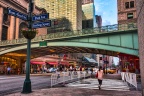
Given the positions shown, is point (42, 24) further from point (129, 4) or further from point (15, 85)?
point (129, 4)

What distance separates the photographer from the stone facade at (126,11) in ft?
159

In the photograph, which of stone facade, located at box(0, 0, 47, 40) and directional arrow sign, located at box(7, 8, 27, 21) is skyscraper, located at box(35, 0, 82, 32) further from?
directional arrow sign, located at box(7, 8, 27, 21)

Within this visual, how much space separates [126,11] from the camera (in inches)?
1935

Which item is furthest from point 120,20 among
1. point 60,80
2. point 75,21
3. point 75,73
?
point 75,21

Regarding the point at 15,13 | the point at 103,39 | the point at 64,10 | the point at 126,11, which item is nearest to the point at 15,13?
the point at 15,13

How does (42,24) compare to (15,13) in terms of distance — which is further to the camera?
(42,24)

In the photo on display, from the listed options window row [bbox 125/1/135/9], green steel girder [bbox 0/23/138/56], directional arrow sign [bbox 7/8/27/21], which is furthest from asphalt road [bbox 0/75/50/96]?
window row [bbox 125/1/135/9]

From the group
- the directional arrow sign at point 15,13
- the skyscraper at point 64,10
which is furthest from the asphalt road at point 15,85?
the skyscraper at point 64,10

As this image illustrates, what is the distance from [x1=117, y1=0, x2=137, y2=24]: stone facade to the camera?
48344 millimetres

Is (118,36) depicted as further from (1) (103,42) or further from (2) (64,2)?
(2) (64,2)

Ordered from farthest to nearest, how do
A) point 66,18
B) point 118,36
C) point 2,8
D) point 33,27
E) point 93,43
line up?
point 66,18 < point 2,8 < point 93,43 < point 118,36 < point 33,27

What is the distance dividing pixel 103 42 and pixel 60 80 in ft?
35.1

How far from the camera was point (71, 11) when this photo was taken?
107812 mm

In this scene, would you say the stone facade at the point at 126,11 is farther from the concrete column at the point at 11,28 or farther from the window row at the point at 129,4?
the concrete column at the point at 11,28
